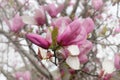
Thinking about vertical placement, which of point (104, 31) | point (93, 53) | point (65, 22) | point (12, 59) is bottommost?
point (12, 59)

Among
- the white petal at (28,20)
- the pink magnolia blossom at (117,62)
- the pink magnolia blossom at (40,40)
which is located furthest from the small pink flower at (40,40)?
the pink magnolia blossom at (117,62)

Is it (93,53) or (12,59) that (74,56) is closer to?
(93,53)

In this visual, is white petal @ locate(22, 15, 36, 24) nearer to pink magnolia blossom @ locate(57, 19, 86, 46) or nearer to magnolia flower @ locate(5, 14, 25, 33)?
pink magnolia blossom @ locate(57, 19, 86, 46)

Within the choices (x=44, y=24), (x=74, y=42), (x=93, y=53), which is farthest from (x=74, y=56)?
(x=93, y=53)

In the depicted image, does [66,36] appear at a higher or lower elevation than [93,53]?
higher

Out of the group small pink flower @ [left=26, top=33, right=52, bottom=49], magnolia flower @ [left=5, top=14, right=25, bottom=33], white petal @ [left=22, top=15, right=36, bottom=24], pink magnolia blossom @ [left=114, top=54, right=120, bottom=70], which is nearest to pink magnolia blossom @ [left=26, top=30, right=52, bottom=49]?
small pink flower @ [left=26, top=33, right=52, bottom=49]

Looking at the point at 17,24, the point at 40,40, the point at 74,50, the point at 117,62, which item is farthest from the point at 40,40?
the point at 17,24

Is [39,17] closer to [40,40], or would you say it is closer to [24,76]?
[40,40]
